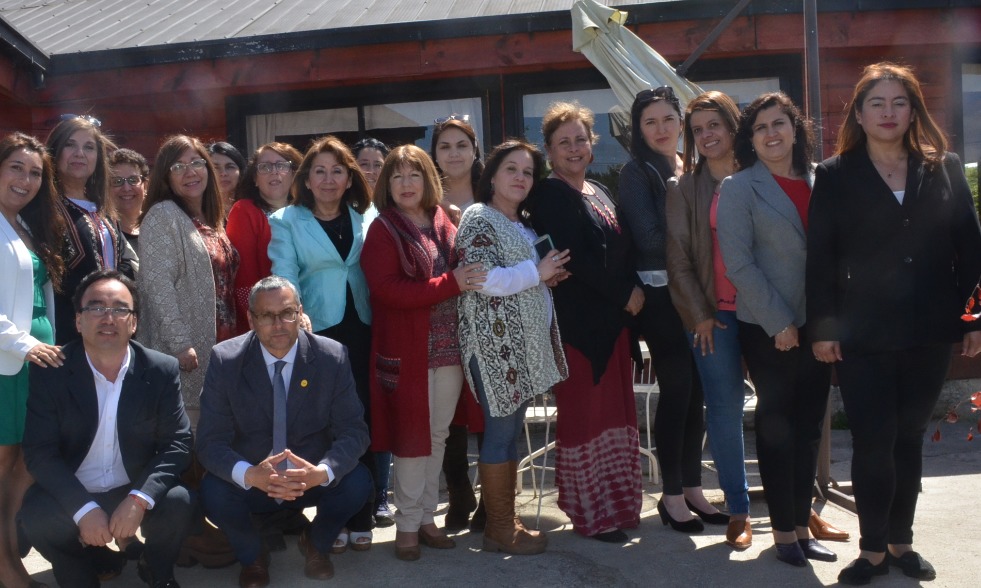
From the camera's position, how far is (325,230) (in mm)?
4297

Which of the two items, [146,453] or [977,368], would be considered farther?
[977,368]

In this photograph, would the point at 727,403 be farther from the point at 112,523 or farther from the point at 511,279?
the point at 112,523

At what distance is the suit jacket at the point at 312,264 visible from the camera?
4188 millimetres

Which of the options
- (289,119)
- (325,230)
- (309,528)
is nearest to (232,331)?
(325,230)

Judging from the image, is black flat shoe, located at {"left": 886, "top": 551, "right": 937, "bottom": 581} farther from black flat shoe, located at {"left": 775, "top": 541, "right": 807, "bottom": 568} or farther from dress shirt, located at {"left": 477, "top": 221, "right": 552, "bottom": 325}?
dress shirt, located at {"left": 477, "top": 221, "right": 552, "bottom": 325}

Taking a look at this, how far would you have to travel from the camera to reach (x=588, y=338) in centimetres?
416

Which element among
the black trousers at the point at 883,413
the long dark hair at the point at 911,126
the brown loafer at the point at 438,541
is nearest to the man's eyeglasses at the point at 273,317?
the brown loafer at the point at 438,541

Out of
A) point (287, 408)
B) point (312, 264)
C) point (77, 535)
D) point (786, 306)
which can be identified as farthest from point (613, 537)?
point (77, 535)

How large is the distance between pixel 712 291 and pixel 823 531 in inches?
46.0

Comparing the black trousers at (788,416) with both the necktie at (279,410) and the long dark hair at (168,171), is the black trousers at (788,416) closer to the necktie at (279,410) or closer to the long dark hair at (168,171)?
the necktie at (279,410)

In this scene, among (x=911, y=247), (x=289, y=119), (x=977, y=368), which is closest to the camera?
(x=911, y=247)

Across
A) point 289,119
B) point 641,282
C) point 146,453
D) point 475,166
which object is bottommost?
point 146,453

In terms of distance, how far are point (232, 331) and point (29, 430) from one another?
3.30 feet

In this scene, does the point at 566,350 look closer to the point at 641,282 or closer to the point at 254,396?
the point at 641,282
